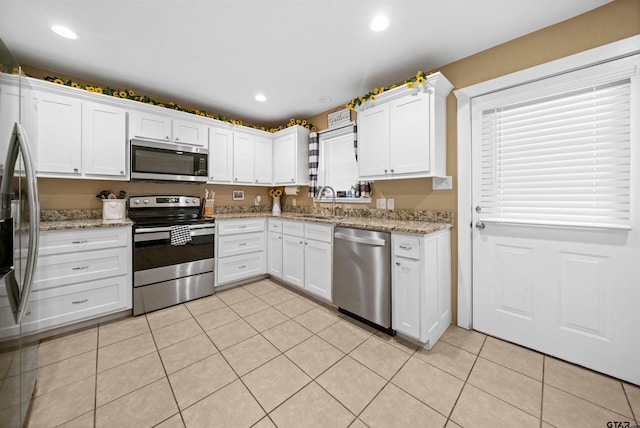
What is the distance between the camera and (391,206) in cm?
276

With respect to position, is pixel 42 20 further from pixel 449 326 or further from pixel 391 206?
pixel 449 326

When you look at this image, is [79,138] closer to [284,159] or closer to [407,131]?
[284,159]

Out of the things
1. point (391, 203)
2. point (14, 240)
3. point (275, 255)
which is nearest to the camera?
point (14, 240)

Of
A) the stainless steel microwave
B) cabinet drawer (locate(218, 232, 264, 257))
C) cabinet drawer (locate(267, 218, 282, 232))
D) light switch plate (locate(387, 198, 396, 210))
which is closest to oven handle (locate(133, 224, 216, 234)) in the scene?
cabinet drawer (locate(218, 232, 264, 257))

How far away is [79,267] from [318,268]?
2225 mm

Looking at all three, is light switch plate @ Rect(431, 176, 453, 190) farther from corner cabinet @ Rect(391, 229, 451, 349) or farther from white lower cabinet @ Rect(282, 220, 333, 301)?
white lower cabinet @ Rect(282, 220, 333, 301)

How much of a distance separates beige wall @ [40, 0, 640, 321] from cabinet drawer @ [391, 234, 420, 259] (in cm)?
62

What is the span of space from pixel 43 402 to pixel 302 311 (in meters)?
1.84

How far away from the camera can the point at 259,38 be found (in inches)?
78.5

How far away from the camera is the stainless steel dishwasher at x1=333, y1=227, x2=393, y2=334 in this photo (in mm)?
2082

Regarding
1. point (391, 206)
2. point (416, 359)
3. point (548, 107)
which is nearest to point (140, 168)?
point (391, 206)

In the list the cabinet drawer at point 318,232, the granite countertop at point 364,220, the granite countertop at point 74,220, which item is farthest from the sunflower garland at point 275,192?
the granite countertop at point 74,220

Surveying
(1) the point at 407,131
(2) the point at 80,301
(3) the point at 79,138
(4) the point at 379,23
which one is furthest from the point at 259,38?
(2) the point at 80,301

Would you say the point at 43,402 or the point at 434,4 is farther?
the point at 434,4
